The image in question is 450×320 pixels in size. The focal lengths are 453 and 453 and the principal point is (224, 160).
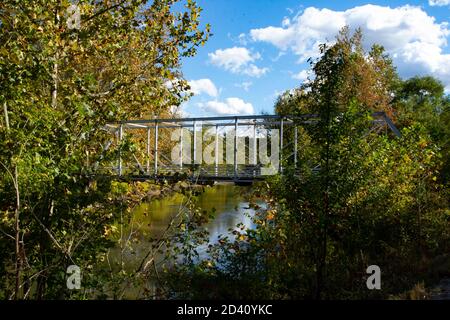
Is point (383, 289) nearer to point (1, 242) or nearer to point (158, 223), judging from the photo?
point (1, 242)

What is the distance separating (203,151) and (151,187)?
15.4 m

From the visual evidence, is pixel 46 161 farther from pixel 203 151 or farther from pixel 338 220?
pixel 203 151

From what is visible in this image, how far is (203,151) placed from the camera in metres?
23.0

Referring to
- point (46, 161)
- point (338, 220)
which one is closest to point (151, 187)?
point (46, 161)

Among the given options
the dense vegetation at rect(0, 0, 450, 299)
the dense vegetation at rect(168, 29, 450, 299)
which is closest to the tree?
the dense vegetation at rect(0, 0, 450, 299)

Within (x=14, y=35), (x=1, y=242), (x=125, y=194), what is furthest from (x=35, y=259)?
(x=14, y=35)

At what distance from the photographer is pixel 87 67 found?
21156 millimetres

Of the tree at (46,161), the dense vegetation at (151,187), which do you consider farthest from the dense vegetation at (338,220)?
the tree at (46,161)

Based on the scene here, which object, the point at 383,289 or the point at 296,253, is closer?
the point at 383,289

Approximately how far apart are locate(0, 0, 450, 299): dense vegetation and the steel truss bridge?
0.77 ft

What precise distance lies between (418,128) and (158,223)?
15198 mm

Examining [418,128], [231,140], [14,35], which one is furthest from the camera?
[231,140]

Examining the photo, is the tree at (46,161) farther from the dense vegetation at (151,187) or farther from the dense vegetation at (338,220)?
the dense vegetation at (338,220)

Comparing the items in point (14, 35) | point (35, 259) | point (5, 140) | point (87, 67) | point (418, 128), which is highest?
point (87, 67)
